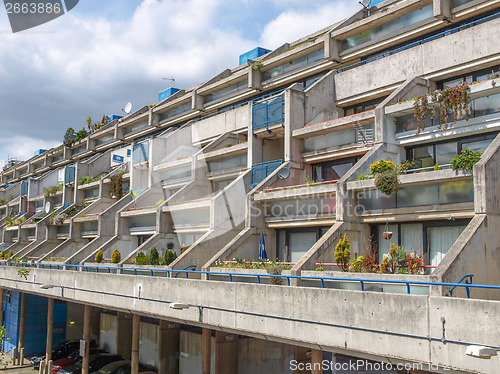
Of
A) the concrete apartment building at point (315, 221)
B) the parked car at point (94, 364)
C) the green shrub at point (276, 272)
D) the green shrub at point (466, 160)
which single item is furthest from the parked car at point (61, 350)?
the green shrub at point (466, 160)

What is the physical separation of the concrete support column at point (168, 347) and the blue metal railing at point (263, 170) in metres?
9.09

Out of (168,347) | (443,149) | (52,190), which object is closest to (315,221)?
(443,149)

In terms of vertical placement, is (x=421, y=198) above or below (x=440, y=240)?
above

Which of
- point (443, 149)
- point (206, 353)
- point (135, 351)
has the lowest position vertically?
point (135, 351)

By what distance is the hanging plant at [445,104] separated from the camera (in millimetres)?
18281

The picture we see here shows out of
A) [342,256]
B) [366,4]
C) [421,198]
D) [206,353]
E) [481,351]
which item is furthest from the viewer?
[366,4]

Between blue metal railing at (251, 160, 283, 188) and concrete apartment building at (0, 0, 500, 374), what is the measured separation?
0.32 ft

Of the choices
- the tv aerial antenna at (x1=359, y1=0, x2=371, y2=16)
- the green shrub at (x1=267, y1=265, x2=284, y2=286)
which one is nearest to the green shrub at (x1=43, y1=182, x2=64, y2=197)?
the tv aerial antenna at (x1=359, y1=0, x2=371, y2=16)

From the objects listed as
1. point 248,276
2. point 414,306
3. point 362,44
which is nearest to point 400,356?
point 414,306

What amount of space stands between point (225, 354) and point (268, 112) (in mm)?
12779

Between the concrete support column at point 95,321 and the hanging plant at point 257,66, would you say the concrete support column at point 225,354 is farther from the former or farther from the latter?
the hanging plant at point 257,66

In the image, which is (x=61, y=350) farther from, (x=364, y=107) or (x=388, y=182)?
(x=388, y=182)

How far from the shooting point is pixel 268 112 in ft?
88.2

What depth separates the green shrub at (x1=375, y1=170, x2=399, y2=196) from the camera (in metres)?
17.8
